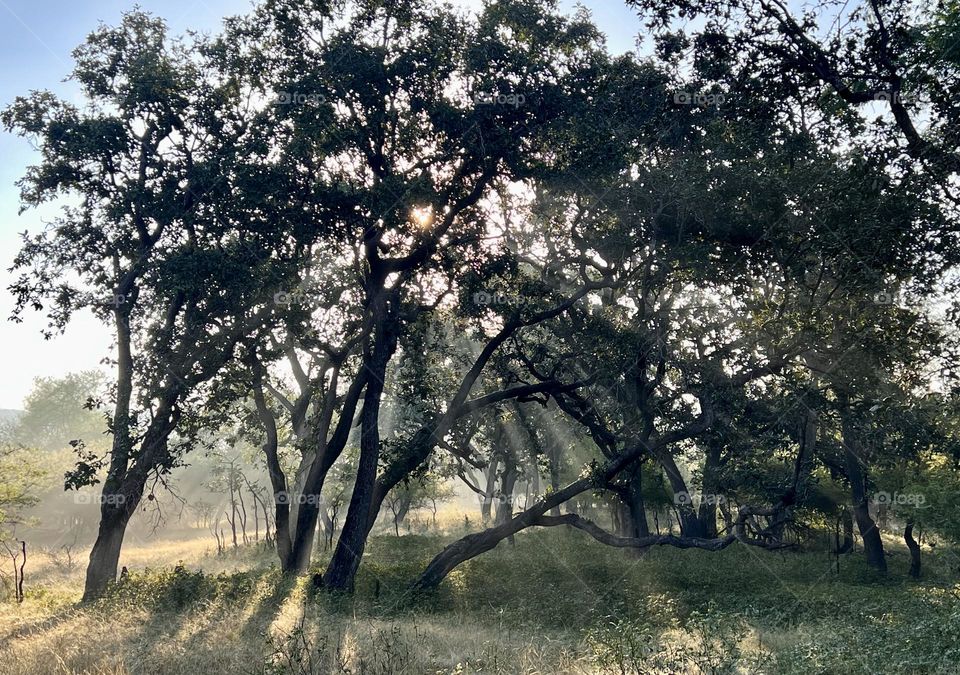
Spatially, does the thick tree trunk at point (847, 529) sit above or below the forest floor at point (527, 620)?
below

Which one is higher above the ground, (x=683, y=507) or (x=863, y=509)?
(x=683, y=507)

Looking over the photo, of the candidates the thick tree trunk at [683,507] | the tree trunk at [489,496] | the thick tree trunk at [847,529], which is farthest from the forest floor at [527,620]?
the tree trunk at [489,496]

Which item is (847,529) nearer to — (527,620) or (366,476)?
(527,620)

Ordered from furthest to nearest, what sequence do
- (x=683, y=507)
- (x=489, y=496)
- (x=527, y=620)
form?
1. (x=489, y=496)
2. (x=683, y=507)
3. (x=527, y=620)

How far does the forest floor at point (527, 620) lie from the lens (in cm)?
966

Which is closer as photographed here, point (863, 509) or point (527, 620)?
point (527, 620)

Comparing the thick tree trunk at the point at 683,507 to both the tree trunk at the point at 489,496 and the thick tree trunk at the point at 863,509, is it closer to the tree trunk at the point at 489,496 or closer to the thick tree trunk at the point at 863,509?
the thick tree trunk at the point at 863,509

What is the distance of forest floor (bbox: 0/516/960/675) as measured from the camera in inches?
380

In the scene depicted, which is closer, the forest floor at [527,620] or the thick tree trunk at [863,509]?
the forest floor at [527,620]

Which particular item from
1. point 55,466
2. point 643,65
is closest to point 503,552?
point 643,65

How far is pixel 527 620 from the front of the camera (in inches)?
663

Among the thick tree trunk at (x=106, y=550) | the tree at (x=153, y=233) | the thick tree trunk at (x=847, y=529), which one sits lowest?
the thick tree trunk at (x=847, y=529)

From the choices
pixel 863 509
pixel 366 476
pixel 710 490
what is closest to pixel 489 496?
pixel 710 490

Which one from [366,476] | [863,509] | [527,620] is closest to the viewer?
[527,620]
